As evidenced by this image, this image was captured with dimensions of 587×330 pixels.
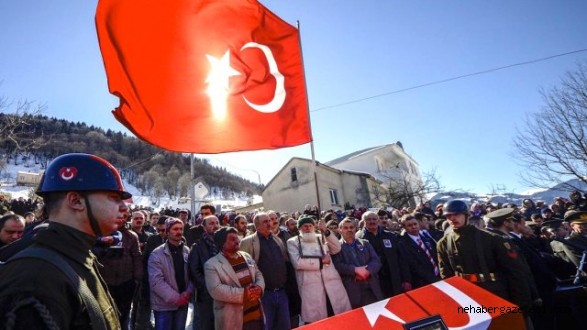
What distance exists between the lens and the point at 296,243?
5316 mm

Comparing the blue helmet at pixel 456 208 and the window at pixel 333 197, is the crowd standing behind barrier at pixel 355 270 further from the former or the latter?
the window at pixel 333 197

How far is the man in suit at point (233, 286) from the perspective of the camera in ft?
13.5

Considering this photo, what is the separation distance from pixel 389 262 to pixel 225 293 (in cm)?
329

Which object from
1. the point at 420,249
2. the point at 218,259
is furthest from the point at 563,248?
the point at 218,259

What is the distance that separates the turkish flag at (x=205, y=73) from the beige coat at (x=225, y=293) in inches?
63.3

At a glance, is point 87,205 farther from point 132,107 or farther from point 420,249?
point 420,249

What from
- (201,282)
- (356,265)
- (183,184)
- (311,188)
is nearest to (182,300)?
(201,282)

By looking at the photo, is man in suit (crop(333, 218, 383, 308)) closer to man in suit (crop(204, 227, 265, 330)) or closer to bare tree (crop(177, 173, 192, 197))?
man in suit (crop(204, 227, 265, 330))

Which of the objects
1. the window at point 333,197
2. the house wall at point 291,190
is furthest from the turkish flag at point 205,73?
the window at point 333,197

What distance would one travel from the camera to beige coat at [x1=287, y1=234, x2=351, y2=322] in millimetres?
4965

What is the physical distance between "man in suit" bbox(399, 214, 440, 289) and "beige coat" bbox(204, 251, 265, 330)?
3.42 meters

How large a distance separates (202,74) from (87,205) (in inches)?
135

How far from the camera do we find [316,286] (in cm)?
504

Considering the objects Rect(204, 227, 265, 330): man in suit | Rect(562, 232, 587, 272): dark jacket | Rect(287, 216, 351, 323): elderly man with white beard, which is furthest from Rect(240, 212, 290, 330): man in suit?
Rect(562, 232, 587, 272): dark jacket
